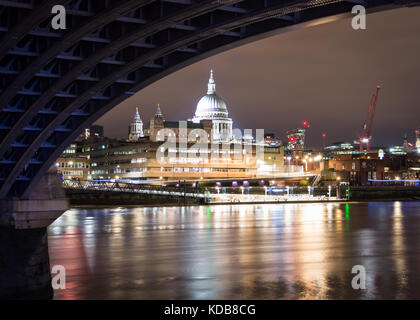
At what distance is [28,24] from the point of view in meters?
14.9

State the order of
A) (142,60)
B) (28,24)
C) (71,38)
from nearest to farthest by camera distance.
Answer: (28,24)
(71,38)
(142,60)

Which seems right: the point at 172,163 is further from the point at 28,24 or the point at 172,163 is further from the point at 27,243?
the point at 28,24

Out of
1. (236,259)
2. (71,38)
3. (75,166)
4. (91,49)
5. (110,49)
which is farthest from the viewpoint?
(75,166)

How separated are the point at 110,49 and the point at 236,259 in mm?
14986

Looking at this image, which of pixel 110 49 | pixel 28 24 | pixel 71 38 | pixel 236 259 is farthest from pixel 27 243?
pixel 236 259

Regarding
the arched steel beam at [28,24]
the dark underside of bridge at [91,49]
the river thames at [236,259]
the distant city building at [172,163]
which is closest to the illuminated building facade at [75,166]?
the distant city building at [172,163]

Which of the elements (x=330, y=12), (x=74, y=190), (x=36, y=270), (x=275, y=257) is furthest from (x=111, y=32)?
(x=74, y=190)

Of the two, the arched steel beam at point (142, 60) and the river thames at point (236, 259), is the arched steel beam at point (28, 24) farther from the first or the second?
the river thames at point (236, 259)

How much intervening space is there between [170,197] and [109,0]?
234 feet

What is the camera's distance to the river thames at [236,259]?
70.9ft

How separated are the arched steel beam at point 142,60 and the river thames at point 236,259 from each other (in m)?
4.88

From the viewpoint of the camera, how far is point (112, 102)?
20844mm

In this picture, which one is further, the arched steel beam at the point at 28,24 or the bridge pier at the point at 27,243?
the bridge pier at the point at 27,243
